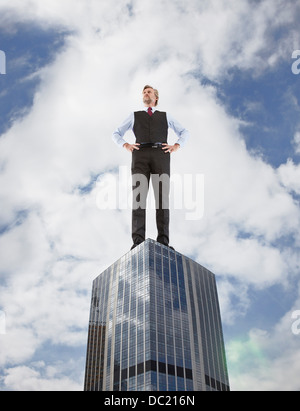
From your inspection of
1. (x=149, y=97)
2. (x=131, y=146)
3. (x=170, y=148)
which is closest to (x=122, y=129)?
(x=131, y=146)

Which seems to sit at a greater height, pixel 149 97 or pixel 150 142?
pixel 149 97

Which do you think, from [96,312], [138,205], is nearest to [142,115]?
[138,205]

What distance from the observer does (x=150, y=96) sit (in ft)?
55.1

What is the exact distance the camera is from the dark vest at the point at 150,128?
16453mm

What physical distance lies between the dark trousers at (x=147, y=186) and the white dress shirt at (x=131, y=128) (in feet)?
2.71

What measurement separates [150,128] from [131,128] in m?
1.06

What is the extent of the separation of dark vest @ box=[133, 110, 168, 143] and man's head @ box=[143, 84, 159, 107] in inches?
18.9

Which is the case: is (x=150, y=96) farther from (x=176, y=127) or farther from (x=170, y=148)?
(x=170, y=148)

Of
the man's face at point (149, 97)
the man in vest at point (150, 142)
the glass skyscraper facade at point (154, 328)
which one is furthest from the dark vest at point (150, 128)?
the glass skyscraper facade at point (154, 328)

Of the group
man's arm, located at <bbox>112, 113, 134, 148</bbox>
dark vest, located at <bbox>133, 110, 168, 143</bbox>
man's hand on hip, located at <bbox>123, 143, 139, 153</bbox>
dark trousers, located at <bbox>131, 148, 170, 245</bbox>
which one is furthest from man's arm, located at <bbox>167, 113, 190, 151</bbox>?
man's hand on hip, located at <bbox>123, 143, 139, 153</bbox>

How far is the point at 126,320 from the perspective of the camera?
77500 millimetres
